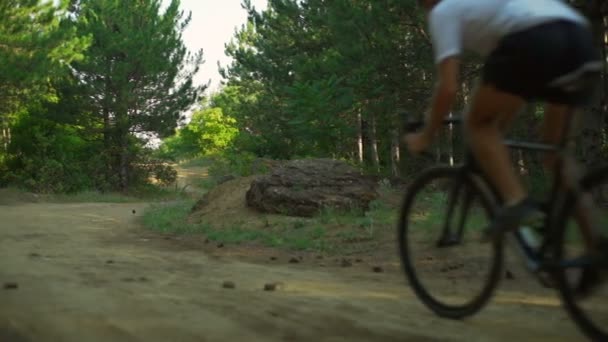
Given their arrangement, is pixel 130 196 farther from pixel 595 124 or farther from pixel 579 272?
pixel 579 272

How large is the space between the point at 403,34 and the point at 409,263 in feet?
32.0

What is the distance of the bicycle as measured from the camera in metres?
2.70

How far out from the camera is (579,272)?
272cm

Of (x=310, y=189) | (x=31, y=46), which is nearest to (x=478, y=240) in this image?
(x=310, y=189)

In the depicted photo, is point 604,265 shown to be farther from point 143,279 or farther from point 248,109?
point 248,109

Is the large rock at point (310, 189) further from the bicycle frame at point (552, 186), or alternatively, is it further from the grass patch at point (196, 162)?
the grass patch at point (196, 162)

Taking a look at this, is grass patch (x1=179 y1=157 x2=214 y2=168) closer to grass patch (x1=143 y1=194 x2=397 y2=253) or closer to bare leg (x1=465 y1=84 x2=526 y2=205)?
grass patch (x1=143 y1=194 x2=397 y2=253)

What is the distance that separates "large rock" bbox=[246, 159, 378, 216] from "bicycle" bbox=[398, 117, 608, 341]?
622 centimetres

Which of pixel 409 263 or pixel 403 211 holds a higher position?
pixel 403 211

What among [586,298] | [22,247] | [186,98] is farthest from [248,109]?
[586,298]

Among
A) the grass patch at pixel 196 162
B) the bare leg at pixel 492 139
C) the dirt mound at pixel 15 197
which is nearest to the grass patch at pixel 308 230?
the bare leg at pixel 492 139

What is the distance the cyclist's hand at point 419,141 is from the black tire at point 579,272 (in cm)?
67

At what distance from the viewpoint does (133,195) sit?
29266 mm

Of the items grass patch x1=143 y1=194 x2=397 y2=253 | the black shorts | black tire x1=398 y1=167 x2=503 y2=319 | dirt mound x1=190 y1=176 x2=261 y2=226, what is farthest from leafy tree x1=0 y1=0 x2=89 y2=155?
the black shorts
